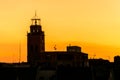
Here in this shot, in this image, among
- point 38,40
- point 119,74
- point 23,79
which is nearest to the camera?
point 23,79

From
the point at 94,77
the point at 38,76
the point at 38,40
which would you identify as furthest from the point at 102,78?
the point at 38,40

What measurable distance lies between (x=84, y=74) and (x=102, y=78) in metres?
2.96

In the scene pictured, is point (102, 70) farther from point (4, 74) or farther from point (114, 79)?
point (4, 74)

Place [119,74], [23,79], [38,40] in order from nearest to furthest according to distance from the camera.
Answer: [23,79], [119,74], [38,40]

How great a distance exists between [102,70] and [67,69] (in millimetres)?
6513

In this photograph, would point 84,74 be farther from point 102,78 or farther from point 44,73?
point 44,73

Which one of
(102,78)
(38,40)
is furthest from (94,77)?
(38,40)

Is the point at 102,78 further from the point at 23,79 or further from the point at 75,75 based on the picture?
the point at 23,79

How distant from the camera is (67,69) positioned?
332ft

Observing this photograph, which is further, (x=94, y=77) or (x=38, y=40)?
(x=38, y=40)

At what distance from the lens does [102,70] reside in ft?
344

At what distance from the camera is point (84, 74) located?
98875 mm

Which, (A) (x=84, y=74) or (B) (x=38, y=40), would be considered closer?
(A) (x=84, y=74)

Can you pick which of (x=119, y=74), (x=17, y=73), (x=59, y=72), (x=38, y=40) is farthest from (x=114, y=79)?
(x=38, y=40)
